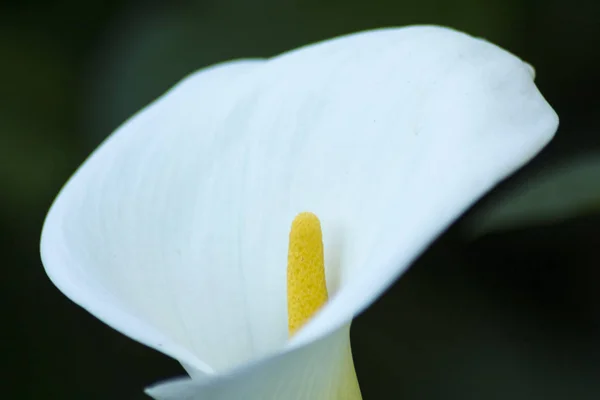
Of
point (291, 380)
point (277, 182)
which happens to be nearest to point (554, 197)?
point (277, 182)

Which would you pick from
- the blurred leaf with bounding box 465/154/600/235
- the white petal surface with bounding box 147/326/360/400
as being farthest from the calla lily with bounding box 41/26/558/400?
the blurred leaf with bounding box 465/154/600/235

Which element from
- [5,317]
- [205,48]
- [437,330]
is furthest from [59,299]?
[437,330]

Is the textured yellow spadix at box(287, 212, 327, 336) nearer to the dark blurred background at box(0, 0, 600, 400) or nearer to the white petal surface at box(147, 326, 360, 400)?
the white petal surface at box(147, 326, 360, 400)

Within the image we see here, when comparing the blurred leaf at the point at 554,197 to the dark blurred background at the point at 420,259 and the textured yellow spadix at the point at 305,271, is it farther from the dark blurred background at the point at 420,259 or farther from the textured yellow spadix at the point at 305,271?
the textured yellow spadix at the point at 305,271

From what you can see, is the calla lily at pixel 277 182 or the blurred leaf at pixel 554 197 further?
the blurred leaf at pixel 554 197

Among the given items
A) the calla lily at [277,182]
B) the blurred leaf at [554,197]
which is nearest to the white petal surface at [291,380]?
the calla lily at [277,182]

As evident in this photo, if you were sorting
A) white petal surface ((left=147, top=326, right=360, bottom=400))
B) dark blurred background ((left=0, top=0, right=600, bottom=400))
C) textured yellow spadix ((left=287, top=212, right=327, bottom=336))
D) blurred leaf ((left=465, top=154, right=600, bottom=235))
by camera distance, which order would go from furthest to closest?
dark blurred background ((left=0, top=0, right=600, bottom=400)) < blurred leaf ((left=465, top=154, right=600, bottom=235)) < textured yellow spadix ((left=287, top=212, right=327, bottom=336)) < white petal surface ((left=147, top=326, right=360, bottom=400))

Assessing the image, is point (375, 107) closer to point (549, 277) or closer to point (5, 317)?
point (549, 277)

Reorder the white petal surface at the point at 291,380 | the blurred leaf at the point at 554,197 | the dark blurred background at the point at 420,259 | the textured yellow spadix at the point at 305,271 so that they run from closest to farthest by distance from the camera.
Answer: the white petal surface at the point at 291,380
the textured yellow spadix at the point at 305,271
the blurred leaf at the point at 554,197
the dark blurred background at the point at 420,259
